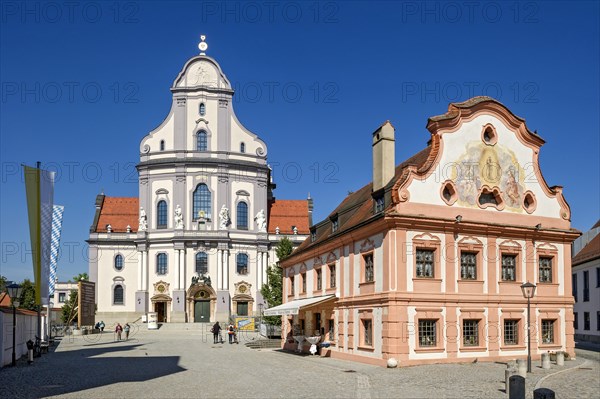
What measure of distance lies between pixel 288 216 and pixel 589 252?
3539 cm

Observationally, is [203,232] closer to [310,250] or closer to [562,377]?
[310,250]

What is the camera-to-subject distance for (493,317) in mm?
28750

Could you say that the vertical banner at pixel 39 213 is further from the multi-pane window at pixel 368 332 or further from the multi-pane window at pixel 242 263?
the multi-pane window at pixel 242 263

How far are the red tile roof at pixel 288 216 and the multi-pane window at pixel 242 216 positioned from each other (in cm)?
341

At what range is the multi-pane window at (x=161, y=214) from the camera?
7006cm

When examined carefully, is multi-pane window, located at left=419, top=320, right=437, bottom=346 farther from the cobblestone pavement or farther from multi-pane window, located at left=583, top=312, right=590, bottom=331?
multi-pane window, located at left=583, top=312, right=590, bottom=331

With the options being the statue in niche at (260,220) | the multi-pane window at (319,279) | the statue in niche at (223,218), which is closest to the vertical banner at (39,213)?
the multi-pane window at (319,279)

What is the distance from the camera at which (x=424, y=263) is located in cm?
2775

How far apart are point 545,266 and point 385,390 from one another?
15.2 m

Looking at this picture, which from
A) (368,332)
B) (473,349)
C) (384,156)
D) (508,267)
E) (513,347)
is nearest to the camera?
(473,349)

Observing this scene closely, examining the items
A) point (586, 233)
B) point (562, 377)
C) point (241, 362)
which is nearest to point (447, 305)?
point (562, 377)

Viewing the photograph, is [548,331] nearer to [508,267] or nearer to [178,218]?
[508,267]

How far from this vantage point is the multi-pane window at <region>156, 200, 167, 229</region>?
70.1 meters

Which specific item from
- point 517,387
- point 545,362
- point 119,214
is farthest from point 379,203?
point 119,214
